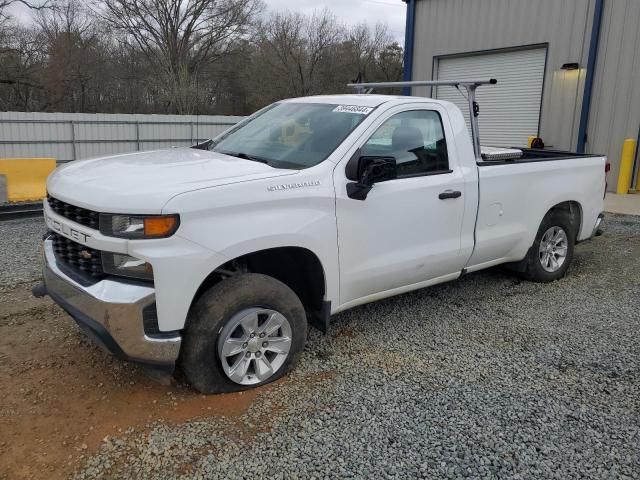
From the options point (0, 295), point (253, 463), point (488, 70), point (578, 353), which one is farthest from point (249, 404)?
point (488, 70)

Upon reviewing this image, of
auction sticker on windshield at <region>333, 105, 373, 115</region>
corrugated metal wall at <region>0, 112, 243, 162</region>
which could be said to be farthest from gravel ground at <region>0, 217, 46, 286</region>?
corrugated metal wall at <region>0, 112, 243, 162</region>

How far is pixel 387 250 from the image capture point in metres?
3.99

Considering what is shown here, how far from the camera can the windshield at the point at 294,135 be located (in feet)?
12.6

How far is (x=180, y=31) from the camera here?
123ft

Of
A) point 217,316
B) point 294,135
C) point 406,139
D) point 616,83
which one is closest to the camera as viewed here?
point 217,316

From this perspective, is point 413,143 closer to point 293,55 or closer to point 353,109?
point 353,109

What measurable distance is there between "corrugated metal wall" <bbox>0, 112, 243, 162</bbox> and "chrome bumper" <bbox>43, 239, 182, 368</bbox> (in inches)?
584

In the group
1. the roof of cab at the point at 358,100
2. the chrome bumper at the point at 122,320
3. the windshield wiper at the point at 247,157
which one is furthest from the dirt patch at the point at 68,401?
the roof of cab at the point at 358,100

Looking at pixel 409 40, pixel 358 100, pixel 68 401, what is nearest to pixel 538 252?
pixel 358 100

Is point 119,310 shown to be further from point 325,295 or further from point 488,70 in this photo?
point 488,70

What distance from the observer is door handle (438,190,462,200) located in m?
4.27

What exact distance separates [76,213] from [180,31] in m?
38.2

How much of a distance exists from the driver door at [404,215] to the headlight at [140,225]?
3.86 ft

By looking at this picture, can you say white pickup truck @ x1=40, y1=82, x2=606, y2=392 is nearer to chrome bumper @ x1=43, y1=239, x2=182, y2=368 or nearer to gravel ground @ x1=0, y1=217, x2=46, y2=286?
chrome bumper @ x1=43, y1=239, x2=182, y2=368
